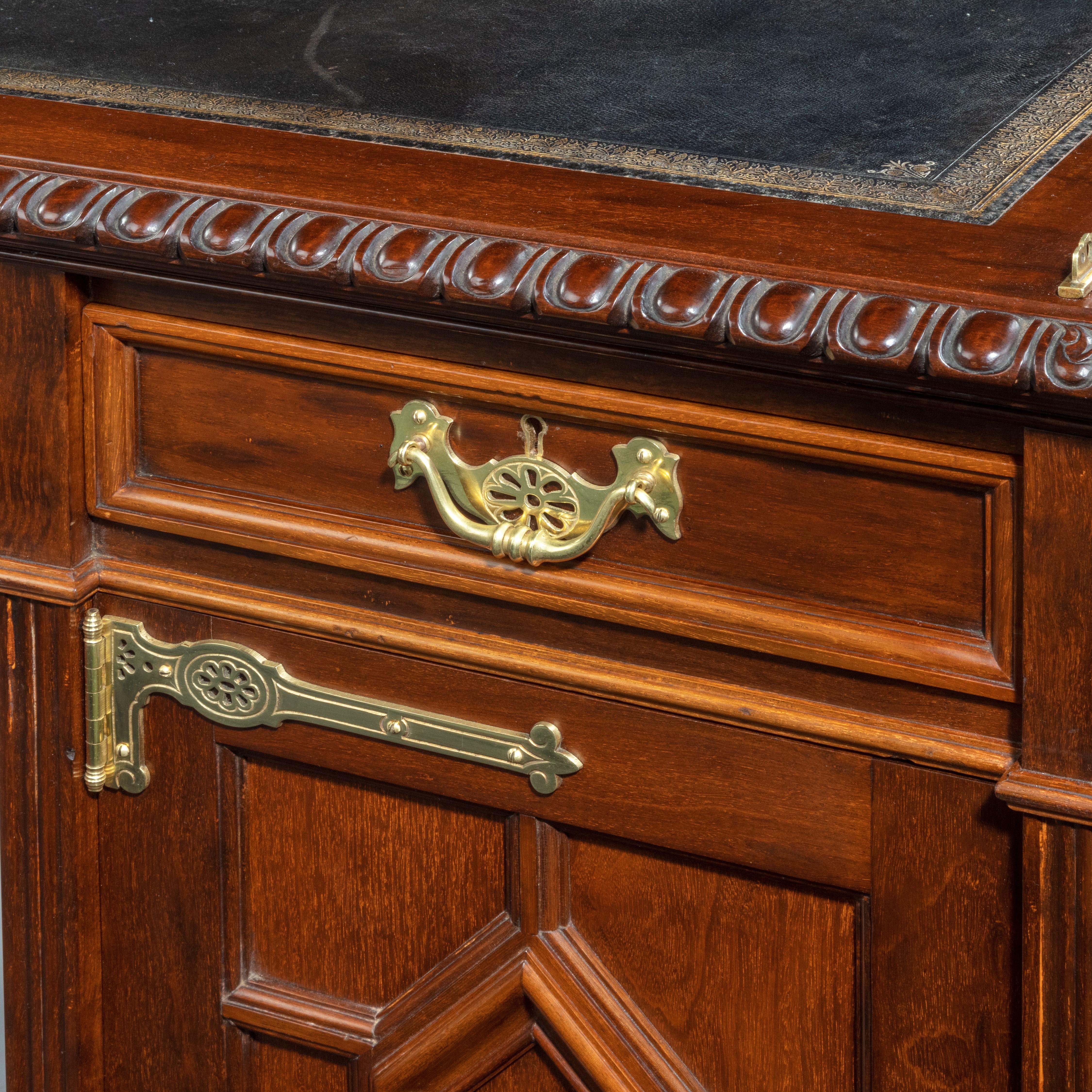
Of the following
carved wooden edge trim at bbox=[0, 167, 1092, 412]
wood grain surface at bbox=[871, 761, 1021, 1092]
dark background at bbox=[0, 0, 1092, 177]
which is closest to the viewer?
carved wooden edge trim at bbox=[0, 167, 1092, 412]

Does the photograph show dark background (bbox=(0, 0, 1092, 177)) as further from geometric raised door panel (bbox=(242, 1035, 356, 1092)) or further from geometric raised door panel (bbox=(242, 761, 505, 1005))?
geometric raised door panel (bbox=(242, 1035, 356, 1092))

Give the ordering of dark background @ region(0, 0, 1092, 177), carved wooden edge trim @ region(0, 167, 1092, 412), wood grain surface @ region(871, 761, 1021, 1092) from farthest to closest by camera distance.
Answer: dark background @ region(0, 0, 1092, 177) → wood grain surface @ region(871, 761, 1021, 1092) → carved wooden edge trim @ region(0, 167, 1092, 412)

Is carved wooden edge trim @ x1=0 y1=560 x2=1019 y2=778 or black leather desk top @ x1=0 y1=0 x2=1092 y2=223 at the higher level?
black leather desk top @ x1=0 y1=0 x2=1092 y2=223

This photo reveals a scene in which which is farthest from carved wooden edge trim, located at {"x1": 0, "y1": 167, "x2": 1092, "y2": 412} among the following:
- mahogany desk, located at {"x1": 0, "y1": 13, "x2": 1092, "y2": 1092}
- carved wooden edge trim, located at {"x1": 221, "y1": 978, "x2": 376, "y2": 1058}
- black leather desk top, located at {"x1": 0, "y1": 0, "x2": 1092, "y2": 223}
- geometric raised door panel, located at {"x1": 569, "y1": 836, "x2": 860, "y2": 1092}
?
carved wooden edge trim, located at {"x1": 221, "y1": 978, "x2": 376, "y2": 1058}

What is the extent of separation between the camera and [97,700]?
870 mm

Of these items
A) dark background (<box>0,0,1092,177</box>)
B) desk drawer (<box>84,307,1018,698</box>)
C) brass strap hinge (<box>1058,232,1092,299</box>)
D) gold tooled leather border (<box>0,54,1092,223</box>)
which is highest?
dark background (<box>0,0,1092,177</box>)

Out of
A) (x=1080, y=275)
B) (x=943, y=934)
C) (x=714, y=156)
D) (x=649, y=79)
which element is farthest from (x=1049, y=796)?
(x=649, y=79)

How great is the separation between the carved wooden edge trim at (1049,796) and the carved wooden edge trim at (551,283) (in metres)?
0.16

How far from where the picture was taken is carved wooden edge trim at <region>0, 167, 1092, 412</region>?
24.0 inches

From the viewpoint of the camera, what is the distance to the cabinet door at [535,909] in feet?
2.43

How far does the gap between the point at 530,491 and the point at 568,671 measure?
0.28ft

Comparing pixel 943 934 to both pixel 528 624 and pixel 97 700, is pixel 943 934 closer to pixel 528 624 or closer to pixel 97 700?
pixel 528 624

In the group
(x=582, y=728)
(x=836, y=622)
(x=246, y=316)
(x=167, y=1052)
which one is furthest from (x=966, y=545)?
(x=167, y=1052)

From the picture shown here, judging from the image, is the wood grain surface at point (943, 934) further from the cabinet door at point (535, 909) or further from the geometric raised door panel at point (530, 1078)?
the geometric raised door panel at point (530, 1078)
